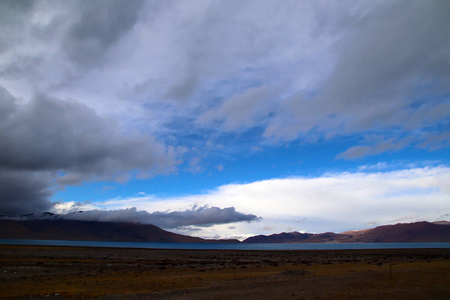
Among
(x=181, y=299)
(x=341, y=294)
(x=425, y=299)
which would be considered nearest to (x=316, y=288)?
(x=341, y=294)

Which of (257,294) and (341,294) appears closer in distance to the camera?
(341,294)

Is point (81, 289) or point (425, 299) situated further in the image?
point (81, 289)

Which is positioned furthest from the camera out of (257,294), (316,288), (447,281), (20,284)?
(20,284)

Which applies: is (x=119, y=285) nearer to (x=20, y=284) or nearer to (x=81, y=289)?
(x=81, y=289)

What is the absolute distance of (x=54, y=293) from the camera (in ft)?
68.8

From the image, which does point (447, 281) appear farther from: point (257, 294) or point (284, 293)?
point (257, 294)

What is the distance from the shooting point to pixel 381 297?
17.7 metres

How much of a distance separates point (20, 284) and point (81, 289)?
6.95 m

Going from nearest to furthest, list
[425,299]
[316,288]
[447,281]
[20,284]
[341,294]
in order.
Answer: [425,299], [341,294], [316,288], [447,281], [20,284]

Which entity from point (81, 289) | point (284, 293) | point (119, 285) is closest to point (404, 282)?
point (284, 293)

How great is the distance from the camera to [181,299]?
1931 centimetres

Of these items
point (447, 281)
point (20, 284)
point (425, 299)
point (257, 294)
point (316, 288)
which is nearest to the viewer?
point (425, 299)

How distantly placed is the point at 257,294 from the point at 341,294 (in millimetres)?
5945

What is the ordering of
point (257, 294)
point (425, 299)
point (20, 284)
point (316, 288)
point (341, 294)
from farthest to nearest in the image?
point (20, 284) → point (316, 288) → point (257, 294) → point (341, 294) → point (425, 299)
